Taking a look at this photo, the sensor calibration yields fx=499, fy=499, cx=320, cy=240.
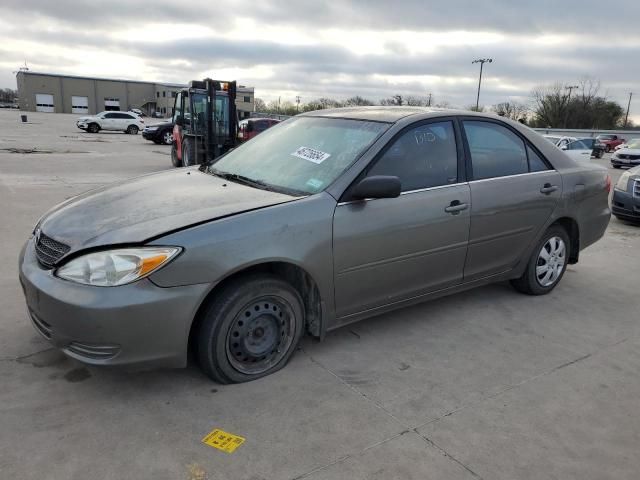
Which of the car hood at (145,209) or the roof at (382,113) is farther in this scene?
the roof at (382,113)

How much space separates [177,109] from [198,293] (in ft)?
45.4

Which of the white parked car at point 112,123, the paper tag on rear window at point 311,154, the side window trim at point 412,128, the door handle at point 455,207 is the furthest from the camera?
the white parked car at point 112,123

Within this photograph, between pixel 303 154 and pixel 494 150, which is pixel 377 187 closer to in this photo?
pixel 303 154

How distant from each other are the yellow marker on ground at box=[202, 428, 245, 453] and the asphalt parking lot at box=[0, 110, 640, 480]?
0.04 metres

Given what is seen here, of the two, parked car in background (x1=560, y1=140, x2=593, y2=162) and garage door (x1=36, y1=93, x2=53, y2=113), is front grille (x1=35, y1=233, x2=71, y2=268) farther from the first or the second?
garage door (x1=36, y1=93, x2=53, y2=113)

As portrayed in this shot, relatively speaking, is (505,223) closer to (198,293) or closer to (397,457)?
(397,457)

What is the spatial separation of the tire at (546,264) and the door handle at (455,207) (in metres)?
1.18

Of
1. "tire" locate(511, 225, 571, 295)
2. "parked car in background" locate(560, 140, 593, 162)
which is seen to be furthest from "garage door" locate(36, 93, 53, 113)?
"tire" locate(511, 225, 571, 295)

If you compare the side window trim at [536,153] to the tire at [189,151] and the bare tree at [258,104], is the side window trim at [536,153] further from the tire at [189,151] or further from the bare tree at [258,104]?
the bare tree at [258,104]

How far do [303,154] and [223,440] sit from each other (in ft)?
6.49

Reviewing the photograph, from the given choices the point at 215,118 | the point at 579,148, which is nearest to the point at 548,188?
the point at 215,118

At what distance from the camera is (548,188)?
4332 millimetres

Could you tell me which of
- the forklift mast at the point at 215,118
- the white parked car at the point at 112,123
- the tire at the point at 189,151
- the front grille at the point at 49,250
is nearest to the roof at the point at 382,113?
the front grille at the point at 49,250

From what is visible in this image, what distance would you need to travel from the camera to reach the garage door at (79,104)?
86688mm
